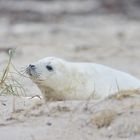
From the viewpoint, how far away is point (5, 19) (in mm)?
18734

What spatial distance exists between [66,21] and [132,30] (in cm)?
203

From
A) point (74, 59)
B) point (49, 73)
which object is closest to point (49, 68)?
point (49, 73)

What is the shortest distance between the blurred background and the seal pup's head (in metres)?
3.66

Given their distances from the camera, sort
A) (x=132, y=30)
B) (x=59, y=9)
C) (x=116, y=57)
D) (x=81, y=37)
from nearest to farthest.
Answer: (x=116, y=57)
(x=81, y=37)
(x=132, y=30)
(x=59, y=9)

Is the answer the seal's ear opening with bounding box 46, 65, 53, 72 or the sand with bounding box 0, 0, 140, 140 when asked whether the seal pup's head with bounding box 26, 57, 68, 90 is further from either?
the sand with bounding box 0, 0, 140, 140

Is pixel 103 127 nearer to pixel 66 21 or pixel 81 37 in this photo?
pixel 81 37

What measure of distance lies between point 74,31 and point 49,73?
10607mm

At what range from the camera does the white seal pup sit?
6309mm

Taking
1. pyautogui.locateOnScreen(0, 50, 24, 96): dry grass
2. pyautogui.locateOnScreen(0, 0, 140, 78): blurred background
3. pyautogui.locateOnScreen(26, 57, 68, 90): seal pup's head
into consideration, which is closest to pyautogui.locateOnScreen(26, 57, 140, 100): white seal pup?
pyautogui.locateOnScreen(26, 57, 68, 90): seal pup's head

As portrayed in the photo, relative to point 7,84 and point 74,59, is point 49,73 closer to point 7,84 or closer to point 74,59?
point 7,84

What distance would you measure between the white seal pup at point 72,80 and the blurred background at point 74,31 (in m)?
3.54

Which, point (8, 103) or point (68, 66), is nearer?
point (8, 103)

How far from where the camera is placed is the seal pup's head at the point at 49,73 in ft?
20.4

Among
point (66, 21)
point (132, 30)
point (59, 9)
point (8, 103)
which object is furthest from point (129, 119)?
point (59, 9)
